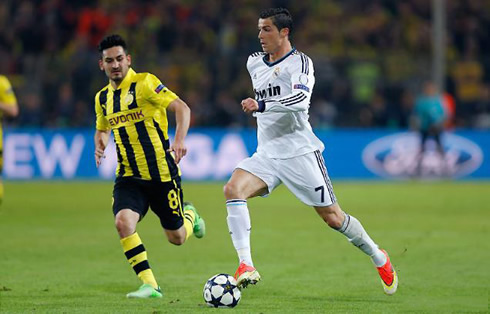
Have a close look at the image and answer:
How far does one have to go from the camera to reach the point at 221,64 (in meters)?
21.1

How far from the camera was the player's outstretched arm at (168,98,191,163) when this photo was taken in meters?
7.40

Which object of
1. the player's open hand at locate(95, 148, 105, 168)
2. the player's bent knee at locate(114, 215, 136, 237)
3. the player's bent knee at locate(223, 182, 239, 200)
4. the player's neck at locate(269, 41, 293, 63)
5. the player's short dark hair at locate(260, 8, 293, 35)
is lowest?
the player's bent knee at locate(114, 215, 136, 237)

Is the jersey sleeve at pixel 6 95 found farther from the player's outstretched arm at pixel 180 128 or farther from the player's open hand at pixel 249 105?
the player's open hand at pixel 249 105

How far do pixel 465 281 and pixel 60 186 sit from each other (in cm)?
1325

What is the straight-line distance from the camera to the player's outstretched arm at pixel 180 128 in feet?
24.3

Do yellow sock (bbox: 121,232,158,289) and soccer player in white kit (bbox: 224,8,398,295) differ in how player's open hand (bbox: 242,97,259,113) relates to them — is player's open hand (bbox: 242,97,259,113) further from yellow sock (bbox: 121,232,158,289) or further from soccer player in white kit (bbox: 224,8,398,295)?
yellow sock (bbox: 121,232,158,289)

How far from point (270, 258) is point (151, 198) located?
2.20 meters

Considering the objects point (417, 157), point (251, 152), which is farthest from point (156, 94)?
point (417, 157)

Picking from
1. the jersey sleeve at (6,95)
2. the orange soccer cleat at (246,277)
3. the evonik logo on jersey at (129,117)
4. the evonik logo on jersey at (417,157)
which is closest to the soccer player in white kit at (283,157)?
the orange soccer cleat at (246,277)

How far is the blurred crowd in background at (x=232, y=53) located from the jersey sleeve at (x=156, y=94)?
13.0m

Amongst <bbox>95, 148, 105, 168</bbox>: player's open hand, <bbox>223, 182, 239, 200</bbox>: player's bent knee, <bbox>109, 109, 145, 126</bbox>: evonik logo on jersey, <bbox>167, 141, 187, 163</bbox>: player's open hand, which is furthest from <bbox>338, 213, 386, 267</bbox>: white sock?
<bbox>95, 148, 105, 168</bbox>: player's open hand

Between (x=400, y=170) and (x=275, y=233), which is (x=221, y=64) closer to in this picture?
(x=400, y=170)

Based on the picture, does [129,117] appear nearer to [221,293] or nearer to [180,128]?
[180,128]

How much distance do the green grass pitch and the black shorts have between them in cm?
59
